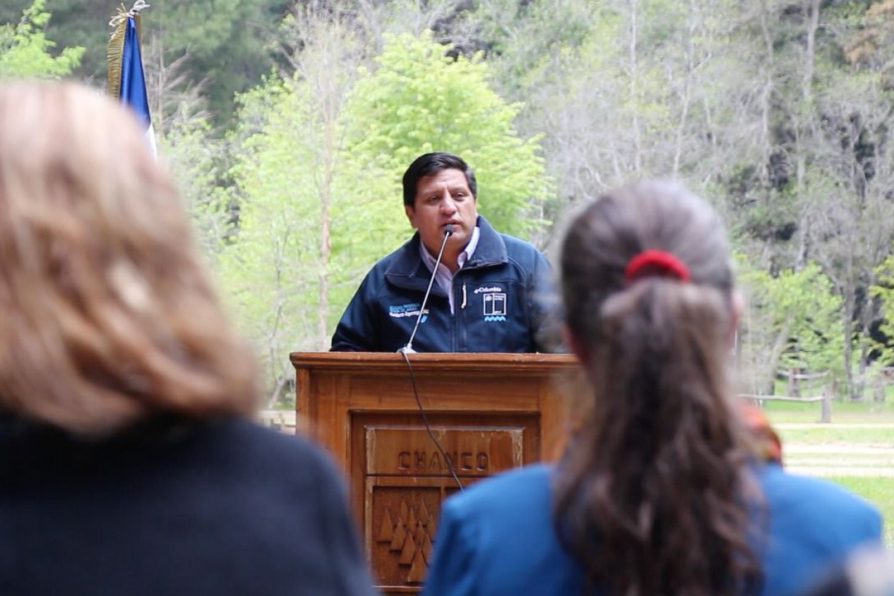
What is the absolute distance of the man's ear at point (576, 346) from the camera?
1.42 metres

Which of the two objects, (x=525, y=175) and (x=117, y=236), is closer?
(x=117, y=236)

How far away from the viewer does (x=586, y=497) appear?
134cm

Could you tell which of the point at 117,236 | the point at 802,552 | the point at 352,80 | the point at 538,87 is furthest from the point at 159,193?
the point at 538,87

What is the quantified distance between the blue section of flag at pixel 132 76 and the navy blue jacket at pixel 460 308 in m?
2.32

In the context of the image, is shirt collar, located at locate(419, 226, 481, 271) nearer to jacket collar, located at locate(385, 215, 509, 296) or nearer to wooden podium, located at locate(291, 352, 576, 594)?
jacket collar, located at locate(385, 215, 509, 296)

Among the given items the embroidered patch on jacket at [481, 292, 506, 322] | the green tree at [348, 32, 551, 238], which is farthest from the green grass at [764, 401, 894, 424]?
the embroidered patch on jacket at [481, 292, 506, 322]

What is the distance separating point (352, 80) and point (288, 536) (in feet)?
69.2

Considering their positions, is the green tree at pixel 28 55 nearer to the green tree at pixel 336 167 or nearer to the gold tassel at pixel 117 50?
the green tree at pixel 336 167

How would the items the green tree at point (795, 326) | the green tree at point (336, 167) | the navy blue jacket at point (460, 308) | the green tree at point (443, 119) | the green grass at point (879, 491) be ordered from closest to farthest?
the navy blue jacket at point (460, 308) < the green grass at point (879, 491) < the green tree at point (336, 167) < the green tree at point (443, 119) < the green tree at point (795, 326)

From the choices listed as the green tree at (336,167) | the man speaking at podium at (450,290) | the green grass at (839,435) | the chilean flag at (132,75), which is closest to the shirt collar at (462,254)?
the man speaking at podium at (450,290)

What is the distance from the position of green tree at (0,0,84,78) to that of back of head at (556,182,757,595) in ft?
54.3

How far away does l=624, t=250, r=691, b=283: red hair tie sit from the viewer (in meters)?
1.37

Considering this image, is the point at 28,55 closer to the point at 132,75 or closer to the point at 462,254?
the point at 132,75

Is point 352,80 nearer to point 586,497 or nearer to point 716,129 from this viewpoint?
point 716,129
